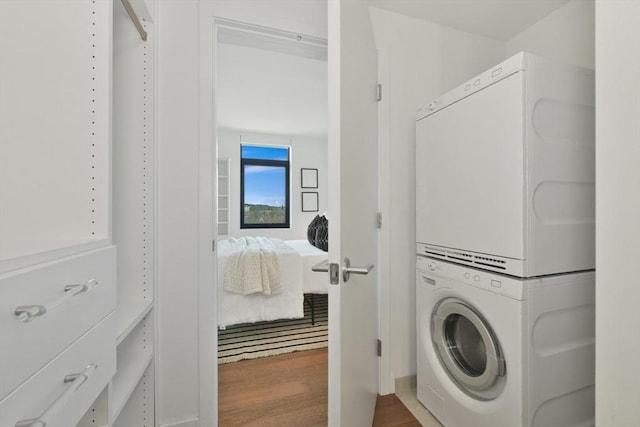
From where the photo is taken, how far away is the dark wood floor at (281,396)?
1455mm

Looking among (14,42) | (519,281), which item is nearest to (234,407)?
(519,281)

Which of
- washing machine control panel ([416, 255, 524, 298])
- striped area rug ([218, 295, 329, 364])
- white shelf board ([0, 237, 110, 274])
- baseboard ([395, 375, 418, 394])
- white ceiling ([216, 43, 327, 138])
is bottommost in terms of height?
striped area rug ([218, 295, 329, 364])

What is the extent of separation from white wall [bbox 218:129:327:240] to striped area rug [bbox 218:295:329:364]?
2.66m

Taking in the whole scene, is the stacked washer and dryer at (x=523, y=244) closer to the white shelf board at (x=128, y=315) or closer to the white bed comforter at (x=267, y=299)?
the white shelf board at (x=128, y=315)

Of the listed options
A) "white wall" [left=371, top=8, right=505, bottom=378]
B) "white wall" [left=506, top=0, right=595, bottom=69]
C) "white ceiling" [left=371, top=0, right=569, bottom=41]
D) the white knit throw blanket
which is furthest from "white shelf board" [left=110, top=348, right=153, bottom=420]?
"white wall" [left=506, top=0, right=595, bottom=69]

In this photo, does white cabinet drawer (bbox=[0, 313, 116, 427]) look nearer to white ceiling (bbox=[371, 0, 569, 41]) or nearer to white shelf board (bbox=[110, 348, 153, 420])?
white shelf board (bbox=[110, 348, 153, 420])

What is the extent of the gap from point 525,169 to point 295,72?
2.48m

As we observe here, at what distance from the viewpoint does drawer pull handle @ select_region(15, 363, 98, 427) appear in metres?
0.47

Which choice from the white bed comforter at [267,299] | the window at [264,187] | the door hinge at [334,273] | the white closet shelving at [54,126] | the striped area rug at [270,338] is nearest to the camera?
the white closet shelving at [54,126]

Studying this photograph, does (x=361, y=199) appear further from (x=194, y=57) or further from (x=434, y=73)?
(x=434, y=73)

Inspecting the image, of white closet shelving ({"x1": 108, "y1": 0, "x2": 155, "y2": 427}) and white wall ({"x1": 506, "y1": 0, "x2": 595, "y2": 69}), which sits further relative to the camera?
white wall ({"x1": 506, "y1": 0, "x2": 595, "y2": 69})

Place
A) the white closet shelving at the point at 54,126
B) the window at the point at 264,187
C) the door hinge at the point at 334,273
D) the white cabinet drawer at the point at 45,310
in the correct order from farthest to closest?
1. the window at the point at 264,187
2. the door hinge at the point at 334,273
3. the white closet shelving at the point at 54,126
4. the white cabinet drawer at the point at 45,310

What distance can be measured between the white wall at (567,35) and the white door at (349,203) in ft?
4.29

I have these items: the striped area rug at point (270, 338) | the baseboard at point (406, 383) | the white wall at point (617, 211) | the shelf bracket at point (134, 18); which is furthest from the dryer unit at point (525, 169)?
the striped area rug at point (270, 338)
